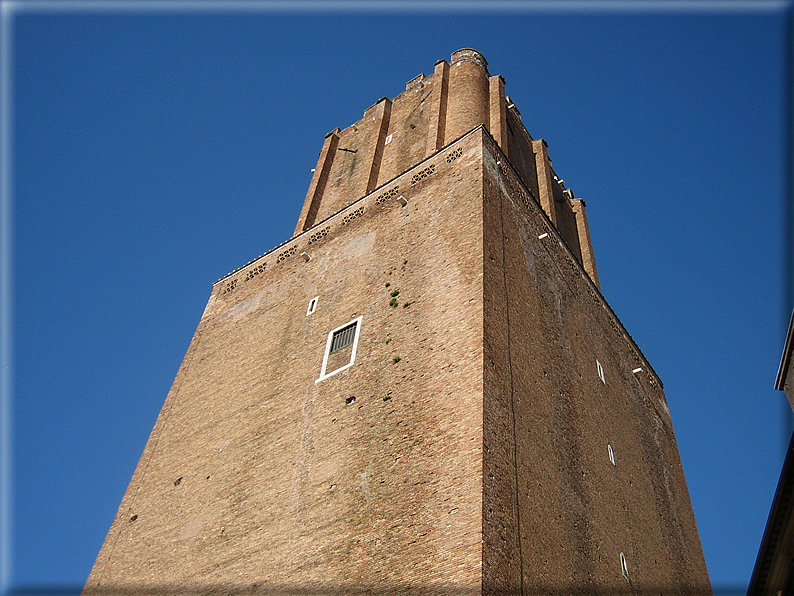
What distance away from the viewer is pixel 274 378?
13.4 metres

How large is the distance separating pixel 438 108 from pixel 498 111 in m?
1.46

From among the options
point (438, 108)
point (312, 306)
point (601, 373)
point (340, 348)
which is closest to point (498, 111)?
point (438, 108)

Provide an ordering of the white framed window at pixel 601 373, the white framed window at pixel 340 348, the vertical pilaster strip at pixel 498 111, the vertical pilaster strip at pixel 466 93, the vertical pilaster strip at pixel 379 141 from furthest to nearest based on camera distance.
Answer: the vertical pilaster strip at pixel 379 141
the vertical pilaster strip at pixel 466 93
the vertical pilaster strip at pixel 498 111
the white framed window at pixel 601 373
the white framed window at pixel 340 348

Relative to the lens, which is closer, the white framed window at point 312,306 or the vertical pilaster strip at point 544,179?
the white framed window at point 312,306

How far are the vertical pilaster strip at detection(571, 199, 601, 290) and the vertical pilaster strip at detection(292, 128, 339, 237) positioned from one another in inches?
271

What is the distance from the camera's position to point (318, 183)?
1973 cm

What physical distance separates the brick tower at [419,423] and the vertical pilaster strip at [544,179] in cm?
150

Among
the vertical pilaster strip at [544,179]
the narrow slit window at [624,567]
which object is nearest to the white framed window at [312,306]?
the vertical pilaster strip at [544,179]

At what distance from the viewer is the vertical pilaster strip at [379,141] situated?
18377 millimetres

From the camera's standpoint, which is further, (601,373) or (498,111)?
(498,111)

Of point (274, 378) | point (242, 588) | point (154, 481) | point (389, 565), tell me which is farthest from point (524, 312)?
point (154, 481)

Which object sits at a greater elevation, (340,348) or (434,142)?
(434,142)

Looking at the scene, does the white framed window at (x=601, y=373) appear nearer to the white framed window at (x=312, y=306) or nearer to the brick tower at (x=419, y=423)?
the brick tower at (x=419, y=423)

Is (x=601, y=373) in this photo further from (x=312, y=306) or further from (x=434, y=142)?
(x=434, y=142)
